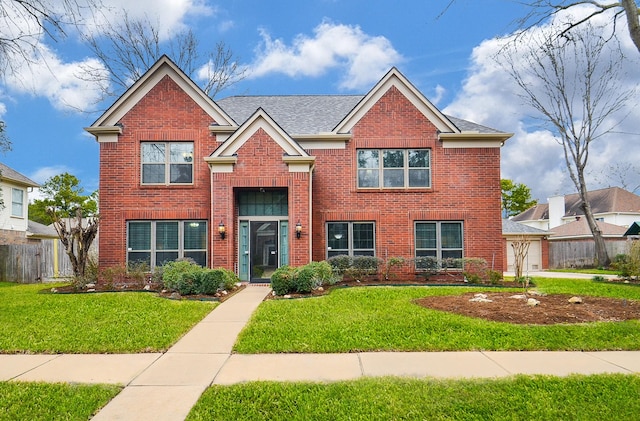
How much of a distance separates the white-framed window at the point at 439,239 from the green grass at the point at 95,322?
28.6 ft

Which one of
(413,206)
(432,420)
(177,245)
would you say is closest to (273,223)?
(177,245)

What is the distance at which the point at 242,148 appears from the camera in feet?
46.8

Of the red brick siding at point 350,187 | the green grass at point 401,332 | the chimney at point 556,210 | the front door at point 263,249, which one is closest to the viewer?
the green grass at point 401,332

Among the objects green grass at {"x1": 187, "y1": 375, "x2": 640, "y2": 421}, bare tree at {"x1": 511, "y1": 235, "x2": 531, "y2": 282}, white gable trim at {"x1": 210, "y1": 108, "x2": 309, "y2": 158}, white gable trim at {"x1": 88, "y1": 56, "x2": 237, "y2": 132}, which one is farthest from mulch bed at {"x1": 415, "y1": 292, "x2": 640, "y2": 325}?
white gable trim at {"x1": 88, "y1": 56, "x2": 237, "y2": 132}

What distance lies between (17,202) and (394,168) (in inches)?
1009

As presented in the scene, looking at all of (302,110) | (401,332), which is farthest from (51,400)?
(302,110)

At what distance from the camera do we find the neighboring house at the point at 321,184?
15148 millimetres

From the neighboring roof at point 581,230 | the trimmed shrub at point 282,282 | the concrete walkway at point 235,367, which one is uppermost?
the neighboring roof at point 581,230

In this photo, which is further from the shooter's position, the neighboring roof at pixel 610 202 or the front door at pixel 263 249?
the neighboring roof at pixel 610 202

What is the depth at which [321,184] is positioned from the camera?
1564 centimetres

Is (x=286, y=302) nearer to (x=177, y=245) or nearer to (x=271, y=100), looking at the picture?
(x=177, y=245)

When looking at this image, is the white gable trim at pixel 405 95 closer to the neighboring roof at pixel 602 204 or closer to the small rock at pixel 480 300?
the small rock at pixel 480 300

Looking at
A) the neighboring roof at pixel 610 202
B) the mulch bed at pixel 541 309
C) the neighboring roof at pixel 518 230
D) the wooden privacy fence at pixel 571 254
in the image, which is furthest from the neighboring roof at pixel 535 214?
the mulch bed at pixel 541 309

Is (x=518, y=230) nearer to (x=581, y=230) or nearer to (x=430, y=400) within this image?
(x=581, y=230)
